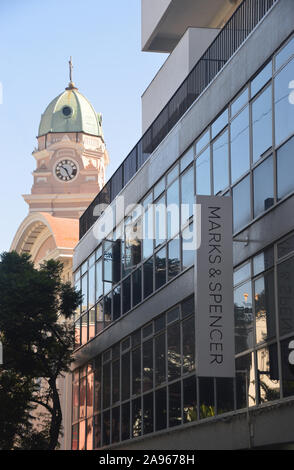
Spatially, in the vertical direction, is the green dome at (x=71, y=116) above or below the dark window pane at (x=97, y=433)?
above

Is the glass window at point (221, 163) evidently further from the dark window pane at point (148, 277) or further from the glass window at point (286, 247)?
the dark window pane at point (148, 277)

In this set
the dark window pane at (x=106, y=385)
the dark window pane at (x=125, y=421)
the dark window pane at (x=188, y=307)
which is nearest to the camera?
the dark window pane at (x=188, y=307)

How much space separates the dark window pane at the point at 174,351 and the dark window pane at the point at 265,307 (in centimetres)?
481

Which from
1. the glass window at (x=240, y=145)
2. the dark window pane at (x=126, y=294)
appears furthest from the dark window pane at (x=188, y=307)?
the dark window pane at (x=126, y=294)

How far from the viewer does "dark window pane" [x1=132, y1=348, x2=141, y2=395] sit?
26.5m

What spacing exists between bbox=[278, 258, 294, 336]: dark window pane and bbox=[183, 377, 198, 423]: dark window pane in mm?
4856

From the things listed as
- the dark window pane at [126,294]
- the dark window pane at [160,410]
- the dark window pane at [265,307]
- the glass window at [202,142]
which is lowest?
the dark window pane at [160,410]

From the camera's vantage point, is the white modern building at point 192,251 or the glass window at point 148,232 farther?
the glass window at point 148,232

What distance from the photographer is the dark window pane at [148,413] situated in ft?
82.2

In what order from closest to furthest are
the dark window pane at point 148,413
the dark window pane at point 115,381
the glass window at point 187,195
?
the glass window at point 187,195 < the dark window pane at point 148,413 < the dark window pane at point 115,381

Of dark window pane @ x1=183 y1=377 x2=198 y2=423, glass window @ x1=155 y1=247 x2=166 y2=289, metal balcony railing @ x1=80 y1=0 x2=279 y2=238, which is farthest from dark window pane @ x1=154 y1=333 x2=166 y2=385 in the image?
metal balcony railing @ x1=80 y1=0 x2=279 y2=238

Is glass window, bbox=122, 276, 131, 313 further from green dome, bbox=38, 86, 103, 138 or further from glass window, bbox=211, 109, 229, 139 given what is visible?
green dome, bbox=38, 86, 103, 138
